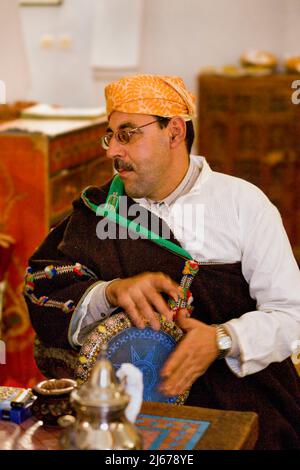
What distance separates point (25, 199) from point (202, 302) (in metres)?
1.81

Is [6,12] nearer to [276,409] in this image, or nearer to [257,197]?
[257,197]

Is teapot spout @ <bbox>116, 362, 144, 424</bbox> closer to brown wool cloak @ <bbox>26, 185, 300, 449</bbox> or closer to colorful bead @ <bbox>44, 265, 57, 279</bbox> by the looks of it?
brown wool cloak @ <bbox>26, 185, 300, 449</bbox>

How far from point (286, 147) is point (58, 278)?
4.08m

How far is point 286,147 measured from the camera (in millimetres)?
6129

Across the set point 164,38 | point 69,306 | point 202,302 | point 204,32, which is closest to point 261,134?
point 204,32

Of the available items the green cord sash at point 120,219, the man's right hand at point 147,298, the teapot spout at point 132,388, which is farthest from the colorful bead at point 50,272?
the teapot spout at point 132,388

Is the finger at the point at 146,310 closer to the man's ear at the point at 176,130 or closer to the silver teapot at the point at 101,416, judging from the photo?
the silver teapot at the point at 101,416

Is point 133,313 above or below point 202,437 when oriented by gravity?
above

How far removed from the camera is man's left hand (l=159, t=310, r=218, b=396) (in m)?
2.03

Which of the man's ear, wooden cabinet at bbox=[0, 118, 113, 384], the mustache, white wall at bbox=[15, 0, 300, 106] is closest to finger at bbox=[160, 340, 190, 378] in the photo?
the mustache

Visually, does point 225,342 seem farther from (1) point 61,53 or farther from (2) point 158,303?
(1) point 61,53

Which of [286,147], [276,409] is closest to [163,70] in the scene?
[286,147]

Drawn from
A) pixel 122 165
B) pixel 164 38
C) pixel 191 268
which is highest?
pixel 164 38

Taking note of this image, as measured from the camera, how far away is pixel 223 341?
2.16 meters
